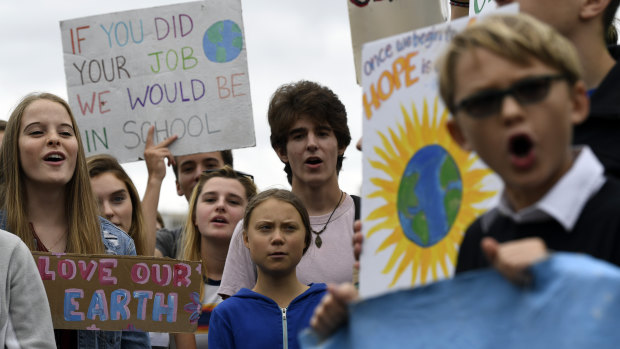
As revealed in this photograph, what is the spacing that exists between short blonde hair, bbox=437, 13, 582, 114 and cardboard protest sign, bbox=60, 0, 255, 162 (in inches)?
147

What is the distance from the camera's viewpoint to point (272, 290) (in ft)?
13.2

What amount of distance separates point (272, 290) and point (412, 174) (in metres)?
1.88

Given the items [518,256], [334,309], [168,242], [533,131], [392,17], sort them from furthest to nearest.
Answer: [168,242] → [392,17] → [334,309] → [533,131] → [518,256]

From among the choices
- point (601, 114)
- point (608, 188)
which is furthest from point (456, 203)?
point (608, 188)

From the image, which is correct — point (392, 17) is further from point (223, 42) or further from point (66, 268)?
point (66, 268)

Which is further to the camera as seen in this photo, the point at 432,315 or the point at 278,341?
the point at 278,341

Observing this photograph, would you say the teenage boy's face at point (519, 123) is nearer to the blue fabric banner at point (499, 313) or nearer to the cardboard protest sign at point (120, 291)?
the blue fabric banner at point (499, 313)

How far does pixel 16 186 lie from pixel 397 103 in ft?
7.36

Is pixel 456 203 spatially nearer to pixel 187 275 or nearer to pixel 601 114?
pixel 601 114

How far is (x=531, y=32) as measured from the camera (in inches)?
65.5

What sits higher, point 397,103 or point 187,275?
point 397,103

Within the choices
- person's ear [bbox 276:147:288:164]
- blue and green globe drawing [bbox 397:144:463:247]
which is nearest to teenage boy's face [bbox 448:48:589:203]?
blue and green globe drawing [bbox 397:144:463:247]

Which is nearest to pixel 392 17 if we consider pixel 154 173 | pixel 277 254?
pixel 277 254

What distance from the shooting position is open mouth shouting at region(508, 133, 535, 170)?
158 cm
